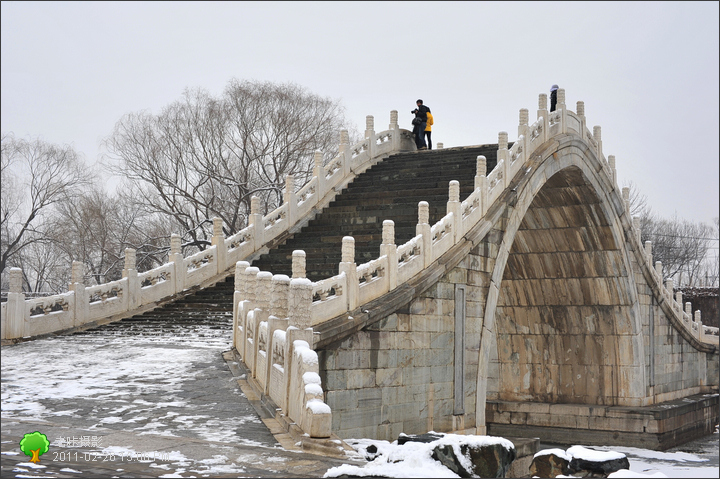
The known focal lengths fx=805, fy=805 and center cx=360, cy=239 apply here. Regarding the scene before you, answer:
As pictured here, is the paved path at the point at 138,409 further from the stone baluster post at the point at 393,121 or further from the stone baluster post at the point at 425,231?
the stone baluster post at the point at 393,121

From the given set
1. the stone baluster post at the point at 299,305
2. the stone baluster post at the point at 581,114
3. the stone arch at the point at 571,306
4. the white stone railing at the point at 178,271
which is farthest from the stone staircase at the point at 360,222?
the stone baluster post at the point at 299,305

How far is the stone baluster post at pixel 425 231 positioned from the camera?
14812 millimetres

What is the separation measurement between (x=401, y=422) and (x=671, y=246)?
1599 inches

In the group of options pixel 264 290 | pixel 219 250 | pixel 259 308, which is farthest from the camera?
→ pixel 219 250

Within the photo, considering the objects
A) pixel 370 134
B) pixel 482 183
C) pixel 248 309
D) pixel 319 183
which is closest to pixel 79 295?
pixel 248 309

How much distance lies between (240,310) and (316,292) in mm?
2126

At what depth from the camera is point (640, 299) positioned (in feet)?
89.8

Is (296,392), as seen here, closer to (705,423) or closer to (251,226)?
(251,226)

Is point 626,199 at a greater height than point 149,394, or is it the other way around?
point 626,199

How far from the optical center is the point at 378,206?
19.2 metres

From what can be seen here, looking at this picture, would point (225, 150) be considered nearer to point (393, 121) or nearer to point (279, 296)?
point (393, 121)

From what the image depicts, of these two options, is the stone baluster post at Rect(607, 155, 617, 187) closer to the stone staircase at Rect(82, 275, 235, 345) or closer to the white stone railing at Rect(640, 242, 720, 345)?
the white stone railing at Rect(640, 242, 720, 345)

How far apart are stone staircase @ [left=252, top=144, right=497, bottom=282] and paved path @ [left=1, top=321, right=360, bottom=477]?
2.95 meters

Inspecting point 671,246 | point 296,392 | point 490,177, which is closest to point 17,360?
point 296,392
